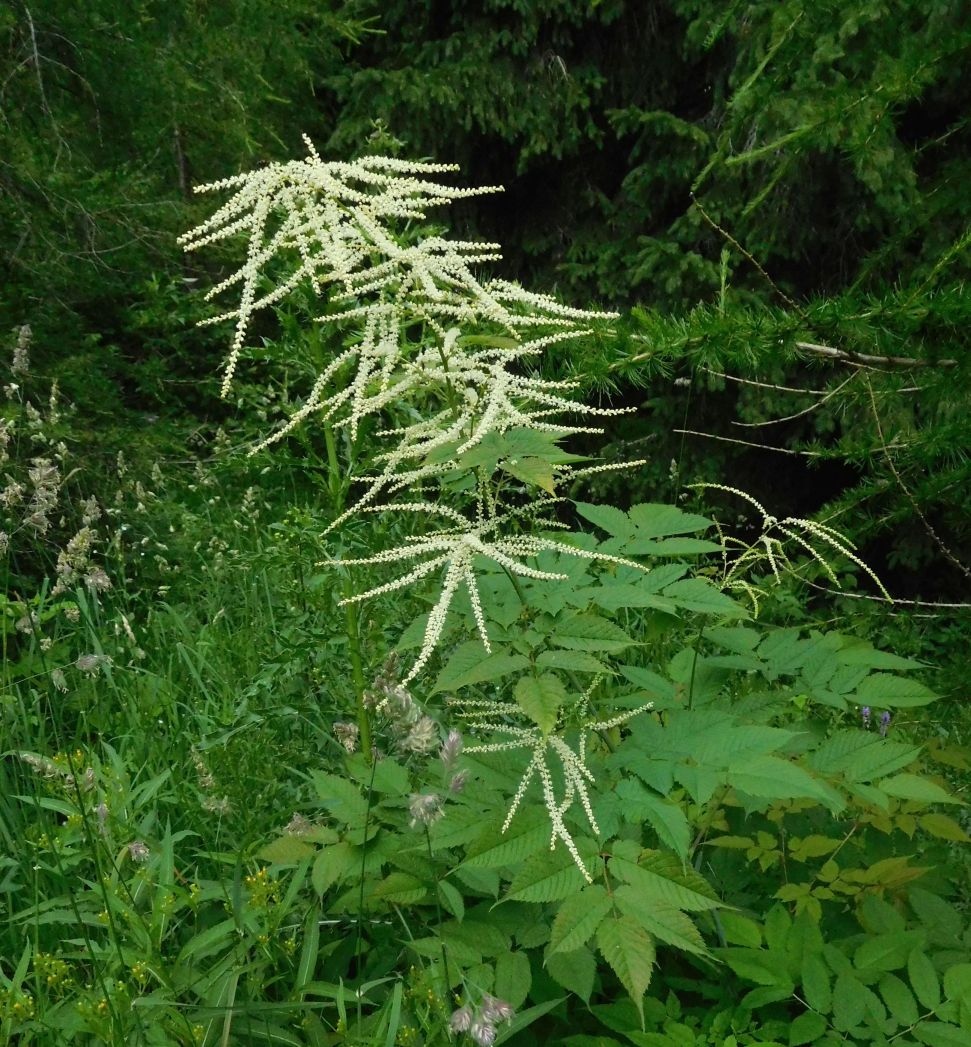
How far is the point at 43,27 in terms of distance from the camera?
18.0 ft

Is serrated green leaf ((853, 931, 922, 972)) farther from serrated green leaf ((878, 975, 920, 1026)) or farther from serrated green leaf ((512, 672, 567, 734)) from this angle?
serrated green leaf ((512, 672, 567, 734))

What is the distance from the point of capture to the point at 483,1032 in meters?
1.57

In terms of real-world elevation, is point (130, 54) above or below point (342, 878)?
above

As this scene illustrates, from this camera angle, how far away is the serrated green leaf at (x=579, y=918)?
1613 millimetres

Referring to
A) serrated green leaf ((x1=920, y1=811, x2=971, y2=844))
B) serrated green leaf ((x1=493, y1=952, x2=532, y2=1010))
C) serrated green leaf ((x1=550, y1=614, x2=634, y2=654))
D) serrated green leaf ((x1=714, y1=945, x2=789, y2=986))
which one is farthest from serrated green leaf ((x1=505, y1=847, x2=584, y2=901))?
serrated green leaf ((x1=920, y1=811, x2=971, y2=844))

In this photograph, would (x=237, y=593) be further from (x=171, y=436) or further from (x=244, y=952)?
(x=244, y=952)

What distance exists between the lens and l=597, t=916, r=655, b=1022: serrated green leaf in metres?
1.56

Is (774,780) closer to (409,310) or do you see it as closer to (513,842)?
(513,842)

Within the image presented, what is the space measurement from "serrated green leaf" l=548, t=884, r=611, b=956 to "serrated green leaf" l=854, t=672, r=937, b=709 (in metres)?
0.75

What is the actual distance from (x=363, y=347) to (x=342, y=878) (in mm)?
1112

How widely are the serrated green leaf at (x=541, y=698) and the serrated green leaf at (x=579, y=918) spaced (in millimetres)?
281

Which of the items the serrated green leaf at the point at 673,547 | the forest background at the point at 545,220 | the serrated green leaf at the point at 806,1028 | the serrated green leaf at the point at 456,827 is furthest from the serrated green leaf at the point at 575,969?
the forest background at the point at 545,220

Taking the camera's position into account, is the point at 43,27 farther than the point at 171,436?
No

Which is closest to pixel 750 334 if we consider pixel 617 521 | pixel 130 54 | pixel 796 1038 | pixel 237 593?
pixel 617 521
